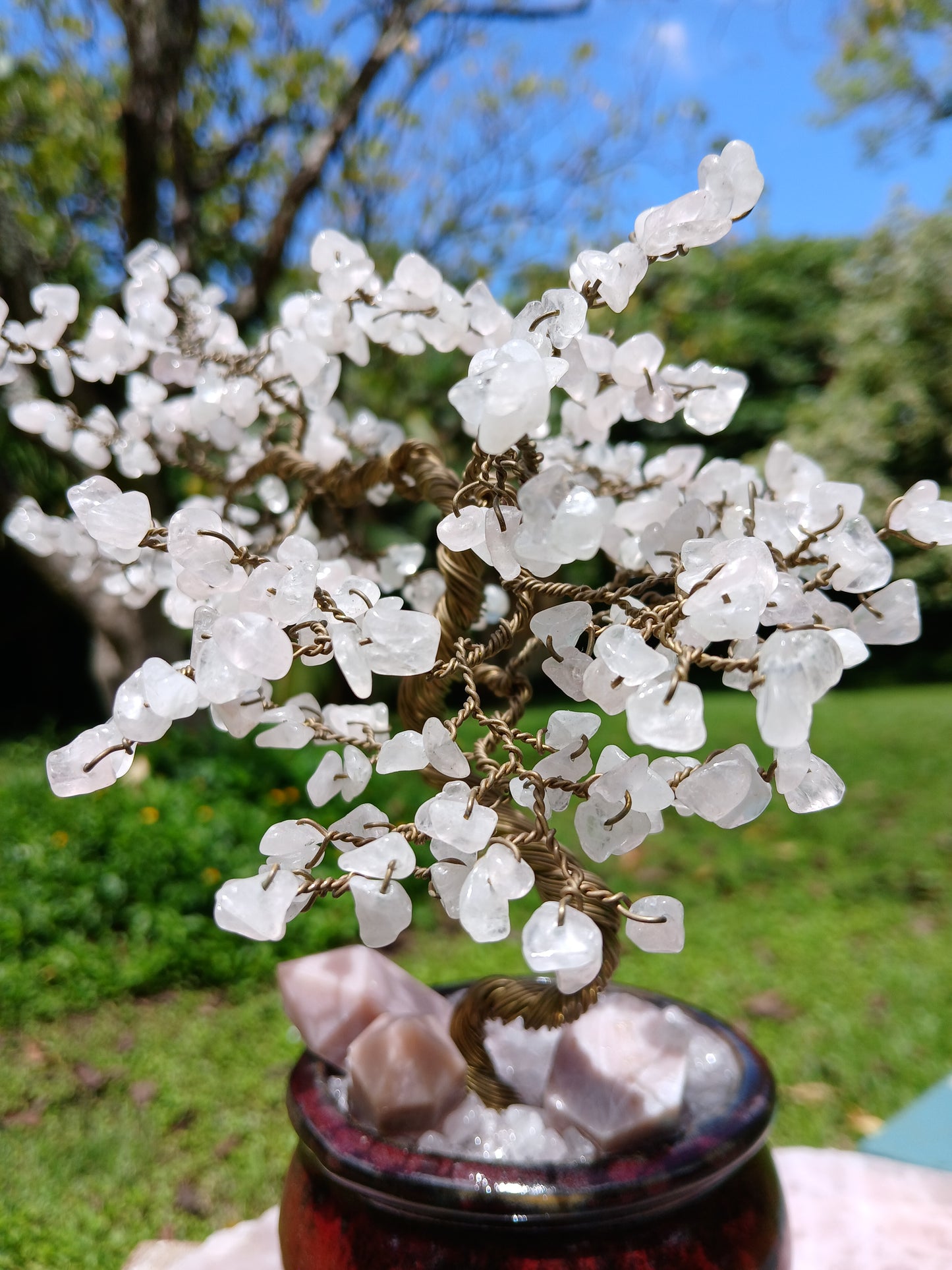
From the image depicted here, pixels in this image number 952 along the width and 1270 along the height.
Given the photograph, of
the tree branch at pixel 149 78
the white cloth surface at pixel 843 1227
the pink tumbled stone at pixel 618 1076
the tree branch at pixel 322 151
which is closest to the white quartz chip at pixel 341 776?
the pink tumbled stone at pixel 618 1076

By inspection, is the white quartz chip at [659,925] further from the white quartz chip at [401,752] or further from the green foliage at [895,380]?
the green foliage at [895,380]

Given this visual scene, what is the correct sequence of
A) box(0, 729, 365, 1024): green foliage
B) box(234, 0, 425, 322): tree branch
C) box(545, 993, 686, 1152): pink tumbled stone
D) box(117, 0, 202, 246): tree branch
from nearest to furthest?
box(545, 993, 686, 1152): pink tumbled stone, box(0, 729, 365, 1024): green foliage, box(117, 0, 202, 246): tree branch, box(234, 0, 425, 322): tree branch

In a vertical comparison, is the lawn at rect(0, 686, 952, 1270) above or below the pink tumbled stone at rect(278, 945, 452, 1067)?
below

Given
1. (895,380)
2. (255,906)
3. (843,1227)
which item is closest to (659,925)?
(255,906)

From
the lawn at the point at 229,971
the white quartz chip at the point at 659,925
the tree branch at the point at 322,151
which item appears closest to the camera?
the white quartz chip at the point at 659,925

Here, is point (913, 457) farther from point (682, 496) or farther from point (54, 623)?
point (682, 496)

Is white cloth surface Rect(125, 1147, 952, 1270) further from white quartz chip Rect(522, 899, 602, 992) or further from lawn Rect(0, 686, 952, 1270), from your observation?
white quartz chip Rect(522, 899, 602, 992)

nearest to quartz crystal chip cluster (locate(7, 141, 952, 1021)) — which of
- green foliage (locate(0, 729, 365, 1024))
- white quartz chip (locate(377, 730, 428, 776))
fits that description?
white quartz chip (locate(377, 730, 428, 776))

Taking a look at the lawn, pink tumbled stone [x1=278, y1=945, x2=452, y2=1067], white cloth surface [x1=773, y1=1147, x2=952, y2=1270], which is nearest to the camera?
pink tumbled stone [x1=278, y1=945, x2=452, y2=1067]
